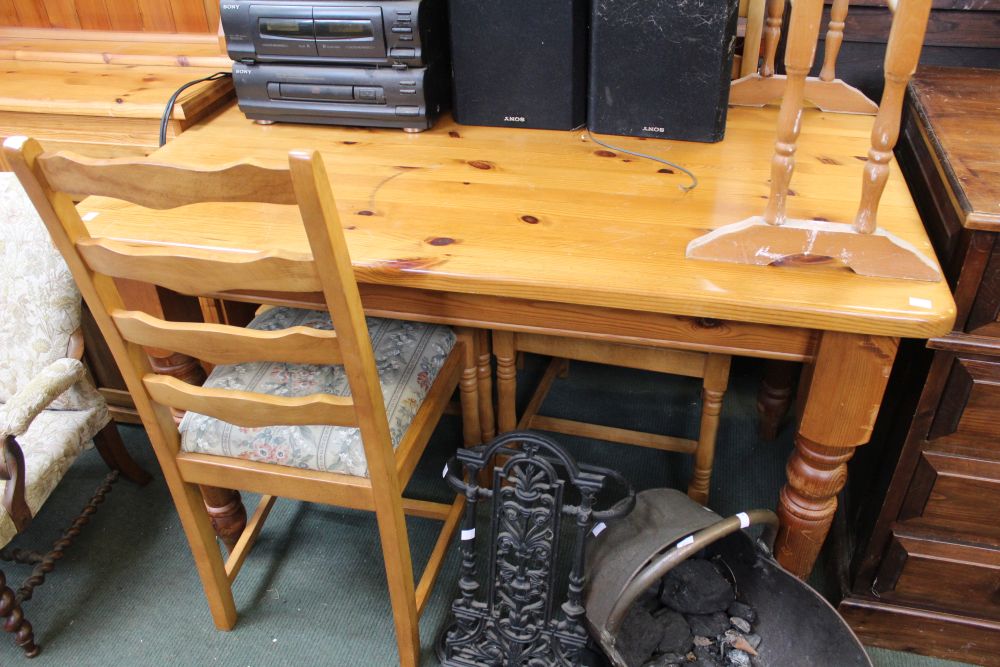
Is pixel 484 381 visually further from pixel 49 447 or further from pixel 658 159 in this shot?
pixel 49 447

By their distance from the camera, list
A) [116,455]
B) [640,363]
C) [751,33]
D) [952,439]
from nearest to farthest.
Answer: [952,439]
[640,363]
[751,33]
[116,455]

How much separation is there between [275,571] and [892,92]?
1.39 metres

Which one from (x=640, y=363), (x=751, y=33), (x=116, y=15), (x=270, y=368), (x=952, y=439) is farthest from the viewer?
(x=116, y=15)

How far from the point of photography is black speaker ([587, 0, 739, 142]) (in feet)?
4.22

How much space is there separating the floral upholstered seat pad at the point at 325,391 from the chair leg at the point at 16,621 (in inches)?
19.6

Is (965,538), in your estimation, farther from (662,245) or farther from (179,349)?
(179,349)

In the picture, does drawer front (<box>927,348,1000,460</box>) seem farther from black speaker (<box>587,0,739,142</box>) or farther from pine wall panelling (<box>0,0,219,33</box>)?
pine wall panelling (<box>0,0,219,33</box>)

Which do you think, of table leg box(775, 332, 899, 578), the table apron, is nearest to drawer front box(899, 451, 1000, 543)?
table leg box(775, 332, 899, 578)

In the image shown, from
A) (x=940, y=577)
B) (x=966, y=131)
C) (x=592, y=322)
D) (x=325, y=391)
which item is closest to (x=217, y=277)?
(x=325, y=391)

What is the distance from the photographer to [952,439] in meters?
1.17

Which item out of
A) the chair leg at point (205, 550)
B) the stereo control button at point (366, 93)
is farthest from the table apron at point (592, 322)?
the stereo control button at point (366, 93)

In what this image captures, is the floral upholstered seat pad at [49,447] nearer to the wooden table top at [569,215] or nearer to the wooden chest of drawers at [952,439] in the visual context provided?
the wooden table top at [569,215]

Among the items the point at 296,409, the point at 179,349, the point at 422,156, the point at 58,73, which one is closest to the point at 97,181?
the point at 179,349

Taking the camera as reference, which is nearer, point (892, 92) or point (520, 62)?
point (892, 92)
